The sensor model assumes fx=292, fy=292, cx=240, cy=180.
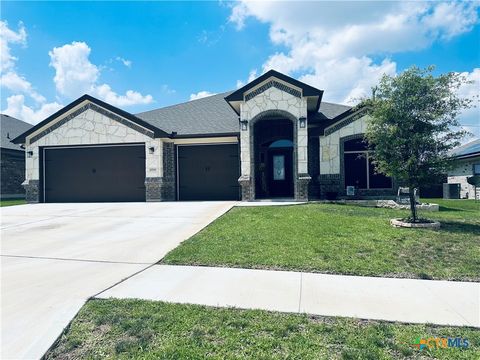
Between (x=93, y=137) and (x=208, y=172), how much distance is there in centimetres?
643

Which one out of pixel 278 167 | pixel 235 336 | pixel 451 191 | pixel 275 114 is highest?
pixel 275 114

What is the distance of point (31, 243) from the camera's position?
7.21 meters

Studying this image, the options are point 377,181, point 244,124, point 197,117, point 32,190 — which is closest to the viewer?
point 244,124

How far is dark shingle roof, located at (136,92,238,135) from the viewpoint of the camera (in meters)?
15.7

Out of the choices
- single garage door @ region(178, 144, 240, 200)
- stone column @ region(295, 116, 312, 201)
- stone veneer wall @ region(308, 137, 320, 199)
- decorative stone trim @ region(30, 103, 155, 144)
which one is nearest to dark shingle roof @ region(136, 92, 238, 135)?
single garage door @ region(178, 144, 240, 200)

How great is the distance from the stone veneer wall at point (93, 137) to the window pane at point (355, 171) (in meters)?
9.51

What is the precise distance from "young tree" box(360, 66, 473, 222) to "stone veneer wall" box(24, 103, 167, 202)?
34.7 ft

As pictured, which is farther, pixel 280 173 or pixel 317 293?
pixel 280 173

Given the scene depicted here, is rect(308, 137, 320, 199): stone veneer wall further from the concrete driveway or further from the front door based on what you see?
the concrete driveway

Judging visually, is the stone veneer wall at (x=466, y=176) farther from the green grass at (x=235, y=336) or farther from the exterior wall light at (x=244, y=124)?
the green grass at (x=235, y=336)

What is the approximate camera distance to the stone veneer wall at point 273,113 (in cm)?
1348

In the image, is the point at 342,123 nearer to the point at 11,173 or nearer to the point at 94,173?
the point at 94,173

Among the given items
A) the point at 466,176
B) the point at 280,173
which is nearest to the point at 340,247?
the point at 280,173

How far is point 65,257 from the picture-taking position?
19.7ft
